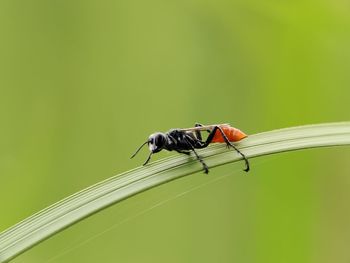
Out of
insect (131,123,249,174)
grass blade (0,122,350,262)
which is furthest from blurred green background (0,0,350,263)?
grass blade (0,122,350,262)

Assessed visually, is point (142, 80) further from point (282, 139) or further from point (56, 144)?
point (282, 139)

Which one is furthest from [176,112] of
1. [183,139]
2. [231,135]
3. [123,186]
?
[123,186]

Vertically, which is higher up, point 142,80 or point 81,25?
point 81,25

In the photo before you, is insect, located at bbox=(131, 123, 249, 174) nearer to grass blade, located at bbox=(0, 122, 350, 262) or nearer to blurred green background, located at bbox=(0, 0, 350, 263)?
blurred green background, located at bbox=(0, 0, 350, 263)

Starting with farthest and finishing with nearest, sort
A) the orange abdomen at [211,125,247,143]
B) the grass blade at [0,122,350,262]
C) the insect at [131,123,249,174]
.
Answer: the insect at [131,123,249,174]
the orange abdomen at [211,125,247,143]
the grass blade at [0,122,350,262]

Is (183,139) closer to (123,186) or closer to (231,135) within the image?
(231,135)

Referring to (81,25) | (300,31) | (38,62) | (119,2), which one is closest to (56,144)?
(38,62)

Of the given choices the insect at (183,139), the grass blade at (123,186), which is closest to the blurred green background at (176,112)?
the insect at (183,139)
